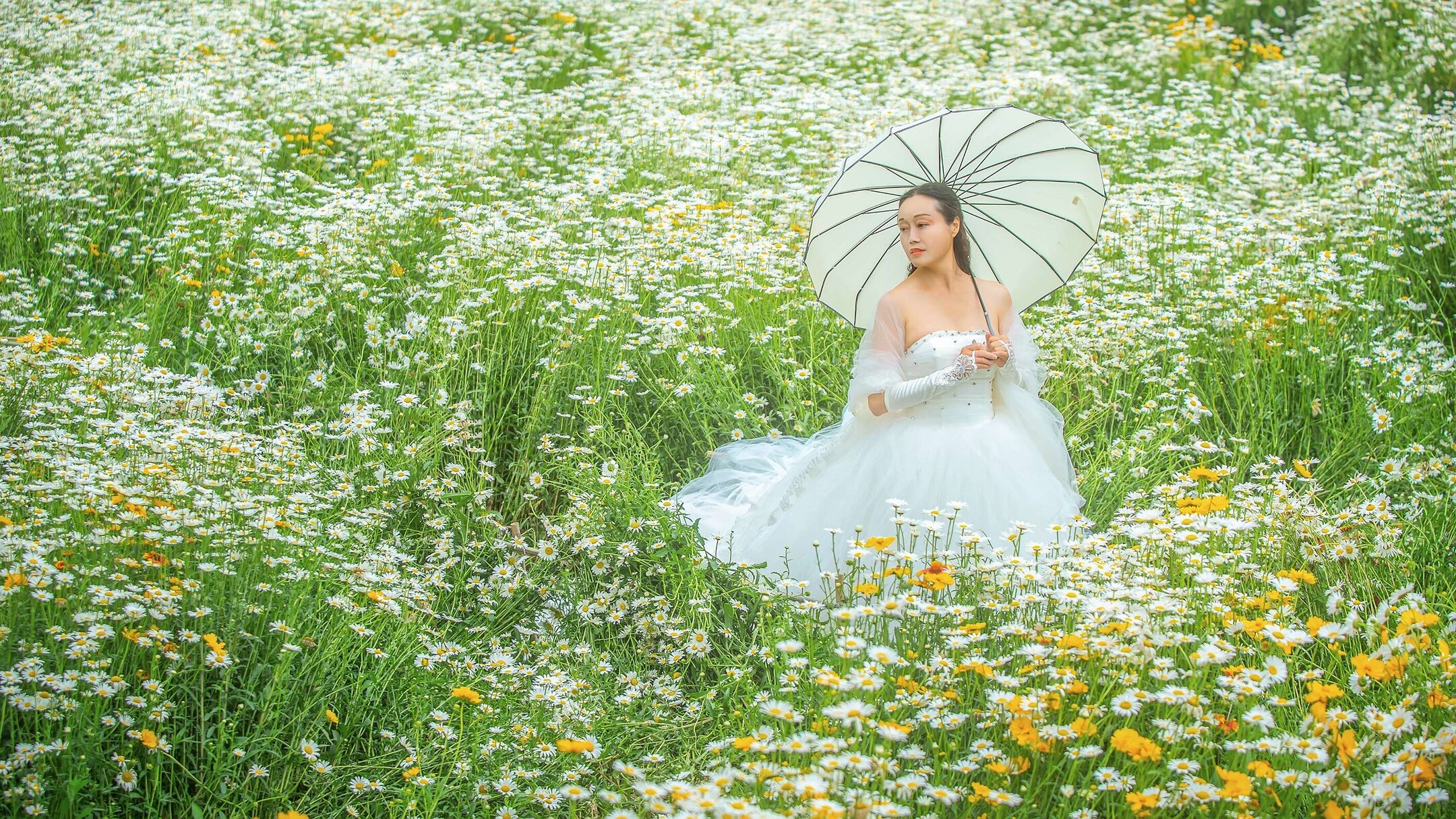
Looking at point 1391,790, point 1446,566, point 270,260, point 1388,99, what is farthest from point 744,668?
point 1388,99

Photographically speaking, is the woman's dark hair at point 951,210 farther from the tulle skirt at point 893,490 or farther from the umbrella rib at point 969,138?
the tulle skirt at point 893,490

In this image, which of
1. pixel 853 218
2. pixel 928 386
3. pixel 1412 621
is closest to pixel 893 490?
pixel 928 386

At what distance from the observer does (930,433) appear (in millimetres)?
3820

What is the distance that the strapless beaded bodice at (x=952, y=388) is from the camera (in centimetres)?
385

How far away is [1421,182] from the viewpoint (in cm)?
645

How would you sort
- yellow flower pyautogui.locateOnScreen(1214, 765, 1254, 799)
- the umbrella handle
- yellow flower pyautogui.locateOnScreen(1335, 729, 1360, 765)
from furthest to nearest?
the umbrella handle → yellow flower pyautogui.locateOnScreen(1335, 729, 1360, 765) → yellow flower pyautogui.locateOnScreen(1214, 765, 1254, 799)

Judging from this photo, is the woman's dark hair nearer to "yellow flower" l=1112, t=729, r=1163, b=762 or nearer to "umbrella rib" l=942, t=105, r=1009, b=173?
"umbrella rib" l=942, t=105, r=1009, b=173

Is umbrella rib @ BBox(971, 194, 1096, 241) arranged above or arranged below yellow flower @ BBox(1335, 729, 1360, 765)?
above

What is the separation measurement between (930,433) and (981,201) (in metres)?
0.90

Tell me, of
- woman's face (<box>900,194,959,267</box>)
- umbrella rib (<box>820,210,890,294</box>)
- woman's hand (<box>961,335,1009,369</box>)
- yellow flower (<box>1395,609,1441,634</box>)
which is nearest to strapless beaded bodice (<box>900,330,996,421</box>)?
woman's hand (<box>961,335,1009,369</box>)

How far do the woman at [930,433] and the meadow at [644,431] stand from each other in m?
0.11

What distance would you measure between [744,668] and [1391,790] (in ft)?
5.68

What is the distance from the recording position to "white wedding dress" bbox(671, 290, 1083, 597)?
3.69 m

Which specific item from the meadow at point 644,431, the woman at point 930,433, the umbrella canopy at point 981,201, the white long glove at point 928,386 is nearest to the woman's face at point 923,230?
the woman at point 930,433
